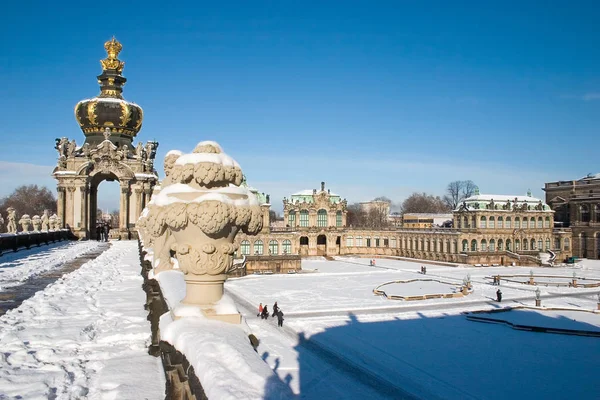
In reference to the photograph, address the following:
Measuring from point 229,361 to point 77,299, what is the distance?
24.0 ft

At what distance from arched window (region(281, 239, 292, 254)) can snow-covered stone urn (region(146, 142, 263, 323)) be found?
220 ft

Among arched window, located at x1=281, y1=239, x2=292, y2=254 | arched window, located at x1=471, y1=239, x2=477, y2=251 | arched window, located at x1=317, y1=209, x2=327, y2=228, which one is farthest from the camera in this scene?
arched window, located at x1=317, y1=209, x2=327, y2=228

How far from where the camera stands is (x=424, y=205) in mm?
147500

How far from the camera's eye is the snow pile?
3471 mm

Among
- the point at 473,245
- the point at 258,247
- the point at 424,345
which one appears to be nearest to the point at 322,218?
the point at 258,247

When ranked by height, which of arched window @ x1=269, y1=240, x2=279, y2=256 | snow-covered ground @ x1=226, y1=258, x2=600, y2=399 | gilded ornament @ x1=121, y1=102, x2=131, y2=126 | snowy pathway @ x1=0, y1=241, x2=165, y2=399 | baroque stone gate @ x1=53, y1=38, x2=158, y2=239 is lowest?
snow-covered ground @ x1=226, y1=258, x2=600, y2=399

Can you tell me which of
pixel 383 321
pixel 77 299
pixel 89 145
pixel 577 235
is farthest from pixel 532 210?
pixel 77 299

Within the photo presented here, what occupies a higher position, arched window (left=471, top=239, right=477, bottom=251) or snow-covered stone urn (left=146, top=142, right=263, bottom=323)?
snow-covered stone urn (left=146, top=142, right=263, bottom=323)

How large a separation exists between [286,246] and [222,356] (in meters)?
69.2

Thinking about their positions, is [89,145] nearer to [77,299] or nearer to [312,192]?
[77,299]

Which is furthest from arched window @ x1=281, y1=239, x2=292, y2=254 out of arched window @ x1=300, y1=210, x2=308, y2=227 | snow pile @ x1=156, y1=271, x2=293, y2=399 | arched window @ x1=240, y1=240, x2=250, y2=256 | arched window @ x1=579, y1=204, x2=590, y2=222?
snow pile @ x1=156, y1=271, x2=293, y2=399

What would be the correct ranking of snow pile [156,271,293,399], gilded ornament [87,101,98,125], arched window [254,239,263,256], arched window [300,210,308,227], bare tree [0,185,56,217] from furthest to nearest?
bare tree [0,185,56,217], arched window [300,210,308,227], arched window [254,239,263,256], gilded ornament [87,101,98,125], snow pile [156,271,293,399]

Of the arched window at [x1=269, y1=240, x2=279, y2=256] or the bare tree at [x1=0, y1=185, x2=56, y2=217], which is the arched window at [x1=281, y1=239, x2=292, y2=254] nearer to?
the arched window at [x1=269, y1=240, x2=279, y2=256]

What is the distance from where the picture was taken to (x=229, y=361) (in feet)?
12.9
